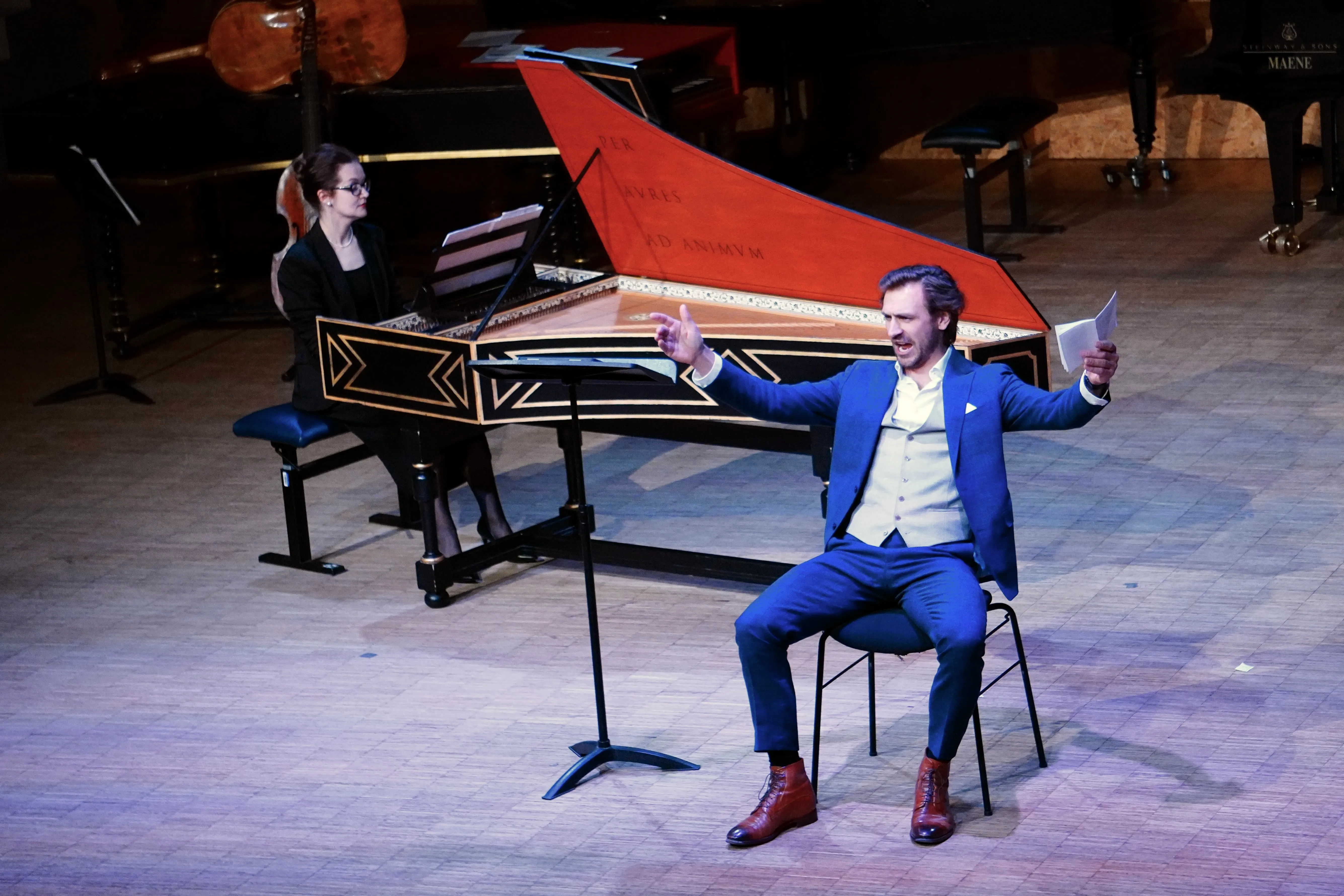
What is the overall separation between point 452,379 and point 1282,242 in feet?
14.0

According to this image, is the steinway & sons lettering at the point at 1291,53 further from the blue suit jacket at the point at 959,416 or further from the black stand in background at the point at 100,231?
the black stand in background at the point at 100,231

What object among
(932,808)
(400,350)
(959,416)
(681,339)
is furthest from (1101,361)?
(400,350)

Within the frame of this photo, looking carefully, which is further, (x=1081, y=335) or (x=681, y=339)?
(x=681, y=339)

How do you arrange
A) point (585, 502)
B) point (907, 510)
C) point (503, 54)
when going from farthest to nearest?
point (503, 54)
point (585, 502)
point (907, 510)

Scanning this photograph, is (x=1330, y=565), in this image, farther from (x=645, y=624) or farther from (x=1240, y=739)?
(x=645, y=624)

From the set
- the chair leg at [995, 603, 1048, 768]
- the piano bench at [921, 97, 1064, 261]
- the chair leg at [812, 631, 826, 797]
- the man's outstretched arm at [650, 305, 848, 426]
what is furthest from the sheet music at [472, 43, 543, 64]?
the piano bench at [921, 97, 1064, 261]

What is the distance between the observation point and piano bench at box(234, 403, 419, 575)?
17.2 ft

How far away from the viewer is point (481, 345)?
4.83m

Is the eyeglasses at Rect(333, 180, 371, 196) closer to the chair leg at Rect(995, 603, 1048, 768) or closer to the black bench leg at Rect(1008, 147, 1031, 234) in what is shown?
the chair leg at Rect(995, 603, 1048, 768)

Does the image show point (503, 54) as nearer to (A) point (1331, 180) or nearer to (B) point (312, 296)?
(B) point (312, 296)

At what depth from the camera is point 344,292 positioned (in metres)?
5.24

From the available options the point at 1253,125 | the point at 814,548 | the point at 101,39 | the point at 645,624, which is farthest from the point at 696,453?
the point at 101,39

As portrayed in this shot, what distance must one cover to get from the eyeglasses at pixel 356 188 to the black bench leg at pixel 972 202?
136 inches

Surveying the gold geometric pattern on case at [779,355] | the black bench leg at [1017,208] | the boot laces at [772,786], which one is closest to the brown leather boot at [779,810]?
the boot laces at [772,786]
